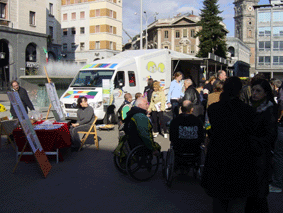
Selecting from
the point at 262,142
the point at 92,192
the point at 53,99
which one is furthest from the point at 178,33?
the point at 262,142

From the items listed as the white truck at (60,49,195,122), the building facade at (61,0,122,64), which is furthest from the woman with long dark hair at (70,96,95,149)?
the building facade at (61,0,122,64)

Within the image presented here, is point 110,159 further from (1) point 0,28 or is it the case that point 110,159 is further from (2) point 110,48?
(2) point 110,48

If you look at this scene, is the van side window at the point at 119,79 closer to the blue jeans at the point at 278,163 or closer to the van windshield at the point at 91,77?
the van windshield at the point at 91,77

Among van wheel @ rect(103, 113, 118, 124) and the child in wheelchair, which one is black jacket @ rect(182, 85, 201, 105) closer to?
the child in wheelchair

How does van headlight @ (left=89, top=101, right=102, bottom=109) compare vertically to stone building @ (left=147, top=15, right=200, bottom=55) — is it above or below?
below

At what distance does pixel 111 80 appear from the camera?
12.9 metres

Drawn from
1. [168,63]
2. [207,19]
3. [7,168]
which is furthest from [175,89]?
[207,19]

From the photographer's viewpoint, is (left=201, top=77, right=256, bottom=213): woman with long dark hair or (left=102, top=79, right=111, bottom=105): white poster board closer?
(left=201, top=77, right=256, bottom=213): woman with long dark hair

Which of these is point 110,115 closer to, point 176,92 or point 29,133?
point 176,92

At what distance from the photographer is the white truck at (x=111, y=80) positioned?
1245 centimetres

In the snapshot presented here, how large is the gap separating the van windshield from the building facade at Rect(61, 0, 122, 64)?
43.9 meters

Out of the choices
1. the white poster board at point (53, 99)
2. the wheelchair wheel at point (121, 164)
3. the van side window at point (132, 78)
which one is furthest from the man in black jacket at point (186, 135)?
the van side window at point (132, 78)

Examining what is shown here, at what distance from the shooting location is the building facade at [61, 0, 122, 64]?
56.8 m

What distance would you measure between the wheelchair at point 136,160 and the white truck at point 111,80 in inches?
256
